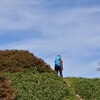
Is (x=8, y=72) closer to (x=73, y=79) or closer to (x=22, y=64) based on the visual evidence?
(x=22, y=64)

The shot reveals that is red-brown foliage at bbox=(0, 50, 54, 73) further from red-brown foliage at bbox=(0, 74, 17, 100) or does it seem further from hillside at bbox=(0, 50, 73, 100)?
red-brown foliage at bbox=(0, 74, 17, 100)

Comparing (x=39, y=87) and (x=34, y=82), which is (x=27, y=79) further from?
(x=39, y=87)

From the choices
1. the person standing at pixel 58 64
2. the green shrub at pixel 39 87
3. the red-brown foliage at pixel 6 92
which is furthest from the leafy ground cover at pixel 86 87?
the red-brown foliage at pixel 6 92

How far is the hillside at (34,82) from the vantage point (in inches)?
1076

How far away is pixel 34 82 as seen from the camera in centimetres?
3161

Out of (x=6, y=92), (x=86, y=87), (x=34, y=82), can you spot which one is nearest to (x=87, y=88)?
(x=86, y=87)

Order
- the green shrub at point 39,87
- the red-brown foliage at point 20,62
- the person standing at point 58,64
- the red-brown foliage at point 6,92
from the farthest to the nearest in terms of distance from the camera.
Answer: the person standing at point 58,64
the red-brown foliage at point 20,62
the green shrub at point 39,87
the red-brown foliage at point 6,92

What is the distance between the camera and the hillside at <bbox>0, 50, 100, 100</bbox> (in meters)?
27.3

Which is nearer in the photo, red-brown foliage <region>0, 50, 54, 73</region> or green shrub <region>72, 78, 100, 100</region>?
green shrub <region>72, 78, 100, 100</region>

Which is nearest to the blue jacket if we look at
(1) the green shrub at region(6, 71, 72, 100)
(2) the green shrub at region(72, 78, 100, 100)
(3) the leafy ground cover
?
(3) the leafy ground cover

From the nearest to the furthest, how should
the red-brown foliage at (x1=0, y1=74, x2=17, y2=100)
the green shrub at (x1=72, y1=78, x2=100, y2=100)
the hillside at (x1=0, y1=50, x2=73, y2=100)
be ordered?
the red-brown foliage at (x1=0, y1=74, x2=17, y2=100), the hillside at (x1=0, y1=50, x2=73, y2=100), the green shrub at (x1=72, y1=78, x2=100, y2=100)

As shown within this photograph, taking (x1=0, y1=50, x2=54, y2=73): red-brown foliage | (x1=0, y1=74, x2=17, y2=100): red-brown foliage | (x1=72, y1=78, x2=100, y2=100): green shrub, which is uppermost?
(x1=0, y1=50, x2=54, y2=73): red-brown foliage

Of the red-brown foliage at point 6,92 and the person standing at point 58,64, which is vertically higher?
the person standing at point 58,64

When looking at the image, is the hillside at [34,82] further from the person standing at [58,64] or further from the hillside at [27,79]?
the person standing at [58,64]
